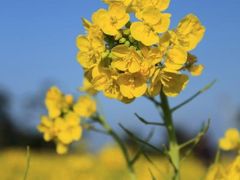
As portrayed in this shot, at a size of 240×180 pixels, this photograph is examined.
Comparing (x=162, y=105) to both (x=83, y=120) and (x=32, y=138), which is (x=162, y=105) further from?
(x=32, y=138)

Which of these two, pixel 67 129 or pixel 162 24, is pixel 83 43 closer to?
pixel 162 24

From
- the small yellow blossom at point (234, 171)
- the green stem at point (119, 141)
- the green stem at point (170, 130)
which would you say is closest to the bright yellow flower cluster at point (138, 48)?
the green stem at point (170, 130)

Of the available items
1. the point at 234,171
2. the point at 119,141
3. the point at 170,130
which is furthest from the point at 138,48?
the point at 119,141

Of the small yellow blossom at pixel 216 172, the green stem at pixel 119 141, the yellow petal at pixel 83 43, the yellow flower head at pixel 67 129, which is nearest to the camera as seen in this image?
the yellow petal at pixel 83 43

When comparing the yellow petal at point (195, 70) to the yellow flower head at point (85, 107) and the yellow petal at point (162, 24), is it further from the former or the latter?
the yellow flower head at point (85, 107)

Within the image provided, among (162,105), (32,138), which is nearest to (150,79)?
(162,105)
